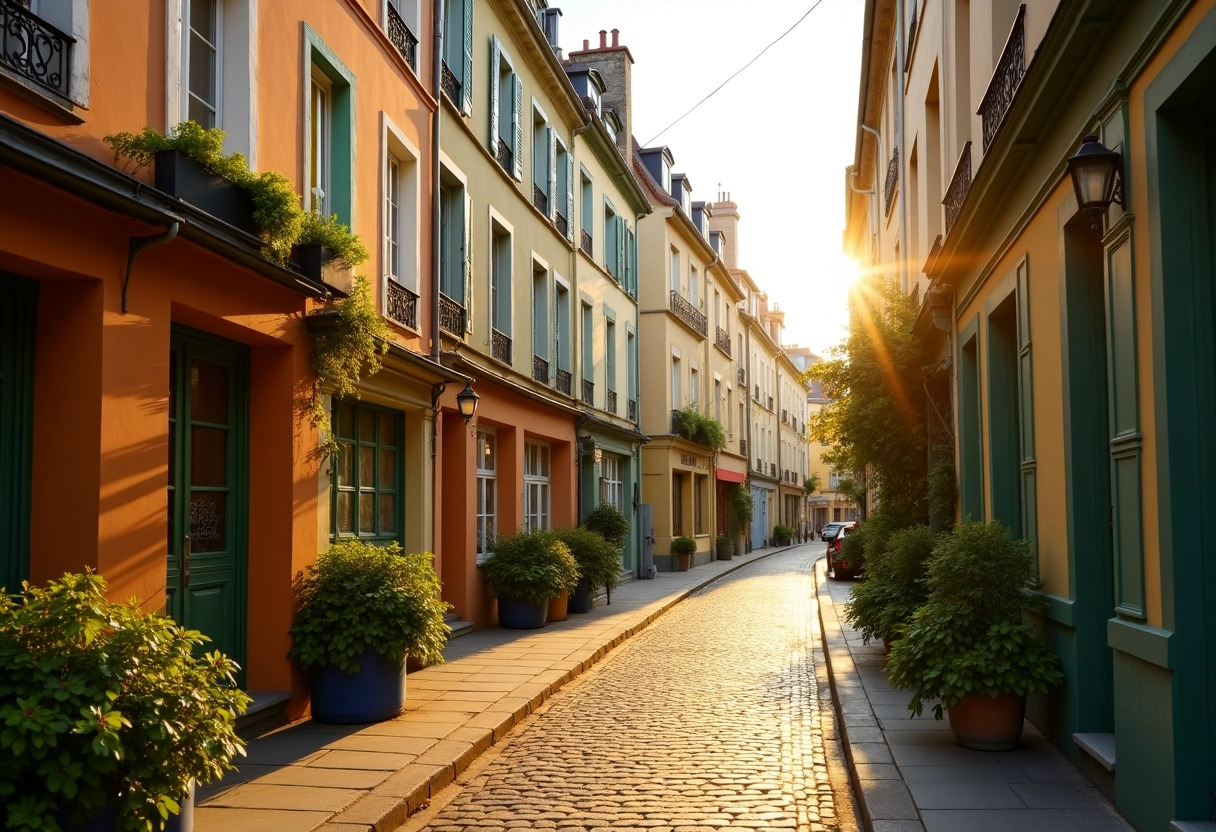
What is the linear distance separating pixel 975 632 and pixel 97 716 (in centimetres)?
518

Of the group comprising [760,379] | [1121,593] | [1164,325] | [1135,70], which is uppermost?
[760,379]

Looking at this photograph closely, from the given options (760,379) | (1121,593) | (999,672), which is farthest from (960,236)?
(760,379)

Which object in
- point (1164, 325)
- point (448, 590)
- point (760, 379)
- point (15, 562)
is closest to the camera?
point (1164, 325)

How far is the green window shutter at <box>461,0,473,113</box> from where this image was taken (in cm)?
1423

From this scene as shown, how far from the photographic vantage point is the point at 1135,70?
522 centimetres

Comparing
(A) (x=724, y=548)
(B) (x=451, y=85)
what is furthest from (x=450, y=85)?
(A) (x=724, y=548)

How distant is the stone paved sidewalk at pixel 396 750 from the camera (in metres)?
5.80

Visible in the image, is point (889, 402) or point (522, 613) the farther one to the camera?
point (522, 613)

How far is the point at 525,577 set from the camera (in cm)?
1422

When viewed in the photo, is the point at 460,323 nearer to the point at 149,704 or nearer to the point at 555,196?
the point at 555,196

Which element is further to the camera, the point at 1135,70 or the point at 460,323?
the point at 460,323

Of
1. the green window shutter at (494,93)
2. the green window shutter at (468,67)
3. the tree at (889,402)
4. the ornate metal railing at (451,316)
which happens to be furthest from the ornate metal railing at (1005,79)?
the green window shutter at (494,93)

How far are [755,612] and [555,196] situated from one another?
7810mm

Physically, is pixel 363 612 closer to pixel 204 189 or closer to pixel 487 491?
pixel 204 189
